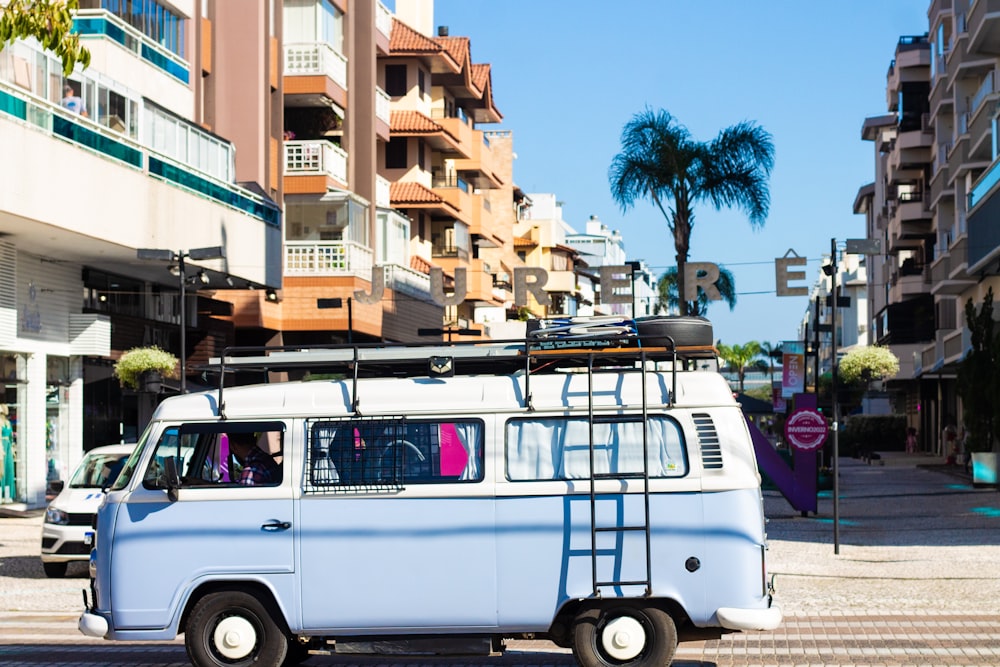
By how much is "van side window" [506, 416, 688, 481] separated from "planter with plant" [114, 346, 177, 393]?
25925 millimetres

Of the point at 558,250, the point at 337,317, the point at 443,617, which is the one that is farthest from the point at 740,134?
the point at 558,250

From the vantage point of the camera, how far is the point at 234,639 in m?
11.2

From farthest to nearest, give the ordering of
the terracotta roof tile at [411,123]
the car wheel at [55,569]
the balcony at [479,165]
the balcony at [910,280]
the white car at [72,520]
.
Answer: the balcony at [910,280]
the balcony at [479,165]
the terracotta roof tile at [411,123]
the car wheel at [55,569]
the white car at [72,520]

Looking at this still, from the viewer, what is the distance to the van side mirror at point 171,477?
11.1m

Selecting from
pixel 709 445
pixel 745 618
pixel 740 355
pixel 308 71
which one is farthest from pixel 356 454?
pixel 740 355

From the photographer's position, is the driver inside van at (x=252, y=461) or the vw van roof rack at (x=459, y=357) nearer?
the vw van roof rack at (x=459, y=357)

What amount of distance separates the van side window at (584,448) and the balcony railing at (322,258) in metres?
35.8

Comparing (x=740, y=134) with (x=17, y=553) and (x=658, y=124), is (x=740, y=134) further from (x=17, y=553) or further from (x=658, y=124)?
(x=17, y=553)

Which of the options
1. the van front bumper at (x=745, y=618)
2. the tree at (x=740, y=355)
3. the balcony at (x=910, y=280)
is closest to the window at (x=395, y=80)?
the balcony at (x=910, y=280)

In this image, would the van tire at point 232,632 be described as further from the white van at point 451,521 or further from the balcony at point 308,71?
the balcony at point 308,71

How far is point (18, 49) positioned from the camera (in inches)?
1137

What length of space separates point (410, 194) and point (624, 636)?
50.1m

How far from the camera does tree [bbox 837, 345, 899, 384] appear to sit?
263 ft

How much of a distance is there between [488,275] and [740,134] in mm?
26704
